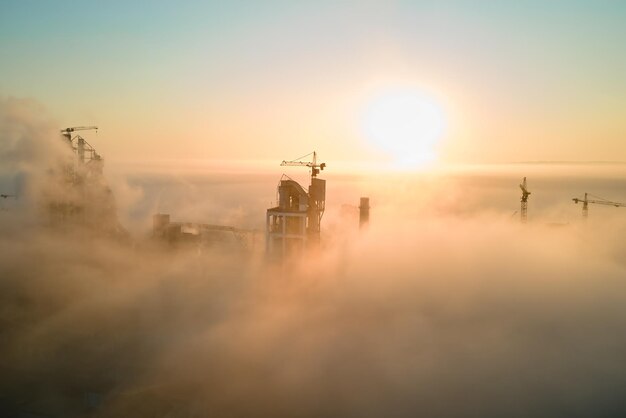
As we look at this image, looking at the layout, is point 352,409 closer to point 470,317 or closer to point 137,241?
point 470,317

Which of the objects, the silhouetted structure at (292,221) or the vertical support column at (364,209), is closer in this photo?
the silhouetted structure at (292,221)

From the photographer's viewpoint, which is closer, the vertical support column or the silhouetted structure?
the silhouetted structure

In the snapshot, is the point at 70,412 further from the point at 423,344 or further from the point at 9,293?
the point at 423,344

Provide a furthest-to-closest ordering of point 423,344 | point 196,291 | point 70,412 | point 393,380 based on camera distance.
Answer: point 196,291, point 423,344, point 393,380, point 70,412

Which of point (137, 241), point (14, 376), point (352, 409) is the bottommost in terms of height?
point (352, 409)

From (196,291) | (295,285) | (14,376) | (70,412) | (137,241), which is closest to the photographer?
(70,412)

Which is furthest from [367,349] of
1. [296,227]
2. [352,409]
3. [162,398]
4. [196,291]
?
[196,291]

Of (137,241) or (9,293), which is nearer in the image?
(9,293)

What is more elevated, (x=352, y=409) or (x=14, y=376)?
(x=14, y=376)

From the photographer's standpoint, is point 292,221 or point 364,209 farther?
point 364,209

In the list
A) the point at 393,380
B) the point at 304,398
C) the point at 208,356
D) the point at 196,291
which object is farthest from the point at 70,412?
the point at 196,291
